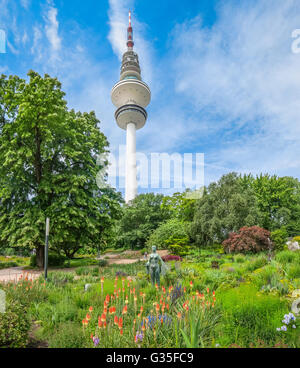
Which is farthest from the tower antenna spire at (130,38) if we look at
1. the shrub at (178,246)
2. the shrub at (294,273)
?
the shrub at (294,273)

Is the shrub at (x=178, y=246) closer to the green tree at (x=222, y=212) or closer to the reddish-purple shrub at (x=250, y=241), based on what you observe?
the green tree at (x=222, y=212)

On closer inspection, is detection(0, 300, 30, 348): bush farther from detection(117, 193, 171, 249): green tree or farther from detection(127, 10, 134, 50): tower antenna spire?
detection(127, 10, 134, 50): tower antenna spire

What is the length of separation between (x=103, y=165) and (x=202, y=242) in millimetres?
14415

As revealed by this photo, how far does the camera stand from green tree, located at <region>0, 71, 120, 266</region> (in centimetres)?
1264

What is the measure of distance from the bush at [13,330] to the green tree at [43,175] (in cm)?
921

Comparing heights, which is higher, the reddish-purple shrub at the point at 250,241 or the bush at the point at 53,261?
the reddish-purple shrub at the point at 250,241

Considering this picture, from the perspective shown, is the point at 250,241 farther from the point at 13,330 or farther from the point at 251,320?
the point at 13,330

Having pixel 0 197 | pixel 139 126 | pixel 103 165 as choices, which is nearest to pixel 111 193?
pixel 103 165

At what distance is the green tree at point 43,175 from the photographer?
1264 cm

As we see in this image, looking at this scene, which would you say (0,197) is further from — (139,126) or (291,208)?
(139,126)

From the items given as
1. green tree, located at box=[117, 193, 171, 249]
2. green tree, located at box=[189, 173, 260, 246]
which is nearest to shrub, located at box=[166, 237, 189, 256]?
green tree, located at box=[189, 173, 260, 246]

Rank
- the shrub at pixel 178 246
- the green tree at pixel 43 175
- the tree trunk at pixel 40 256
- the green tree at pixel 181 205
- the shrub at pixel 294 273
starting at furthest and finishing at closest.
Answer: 1. the green tree at pixel 181 205
2. the shrub at pixel 178 246
3. the tree trunk at pixel 40 256
4. the green tree at pixel 43 175
5. the shrub at pixel 294 273

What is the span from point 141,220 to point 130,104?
1513 inches

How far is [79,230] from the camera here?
14.4 metres
